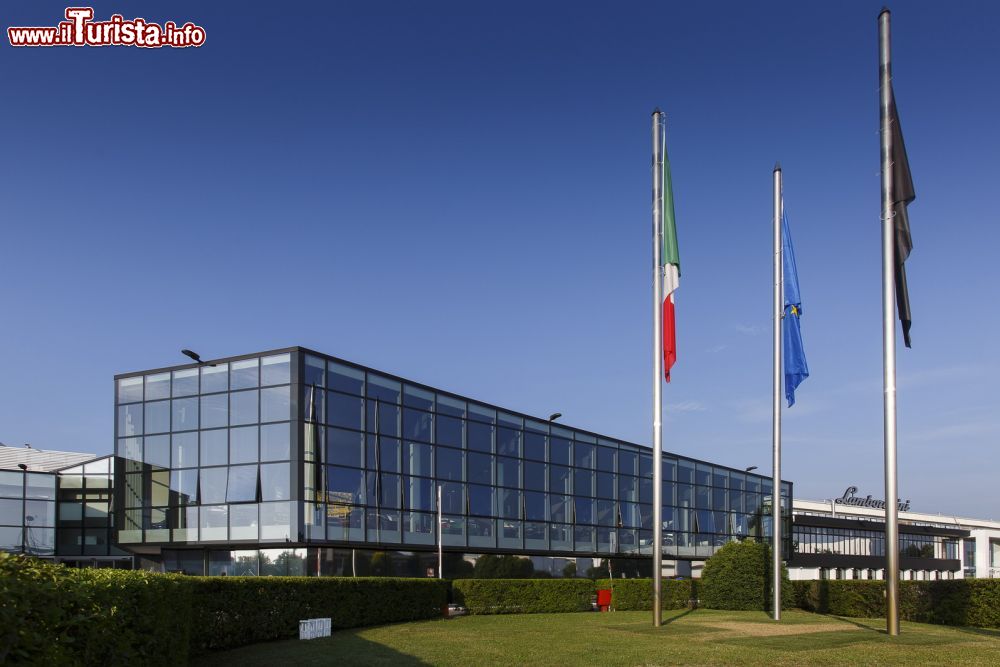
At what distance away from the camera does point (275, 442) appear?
3634 centimetres

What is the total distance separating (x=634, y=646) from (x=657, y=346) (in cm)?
844

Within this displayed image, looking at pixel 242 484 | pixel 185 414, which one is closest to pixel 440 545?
pixel 242 484

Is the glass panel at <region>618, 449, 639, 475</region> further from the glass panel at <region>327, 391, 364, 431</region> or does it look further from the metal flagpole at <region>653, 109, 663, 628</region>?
the metal flagpole at <region>653, 109, 663, 628</region>

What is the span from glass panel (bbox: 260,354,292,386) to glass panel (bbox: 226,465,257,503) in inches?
135

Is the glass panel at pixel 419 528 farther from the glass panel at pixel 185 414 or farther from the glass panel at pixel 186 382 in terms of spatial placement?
the glass panel at pixel 186 382

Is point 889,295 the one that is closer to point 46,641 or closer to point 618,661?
point 618,661

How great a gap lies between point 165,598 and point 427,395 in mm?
28640

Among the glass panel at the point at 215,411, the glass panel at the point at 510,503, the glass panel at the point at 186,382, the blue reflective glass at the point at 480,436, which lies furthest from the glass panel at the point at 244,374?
the glass panel at the point at 510,503

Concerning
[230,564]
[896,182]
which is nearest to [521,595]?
[230,564]

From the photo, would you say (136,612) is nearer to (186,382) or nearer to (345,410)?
(345,410)

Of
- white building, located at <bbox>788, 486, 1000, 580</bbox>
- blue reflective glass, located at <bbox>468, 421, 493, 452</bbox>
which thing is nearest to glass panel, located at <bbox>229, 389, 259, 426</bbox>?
blue reflective glass, located at <bbox>468, 421, 493, 452</bbox>

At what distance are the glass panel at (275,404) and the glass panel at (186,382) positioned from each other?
3.46m

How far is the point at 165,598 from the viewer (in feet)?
47.5

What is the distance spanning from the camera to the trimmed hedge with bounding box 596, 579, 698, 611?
4294 centimetres
